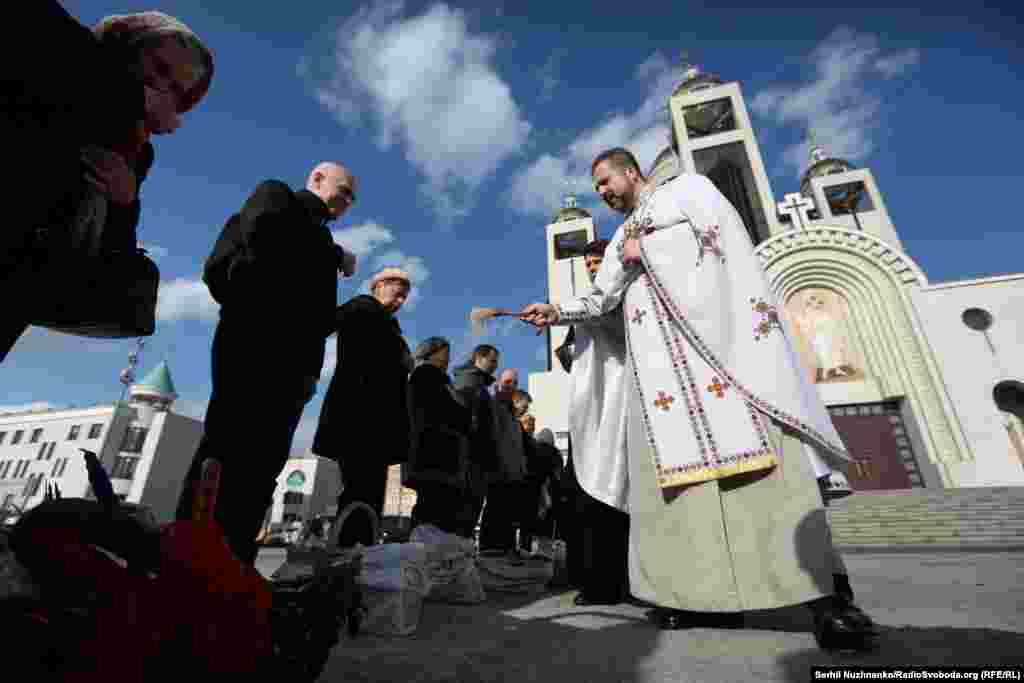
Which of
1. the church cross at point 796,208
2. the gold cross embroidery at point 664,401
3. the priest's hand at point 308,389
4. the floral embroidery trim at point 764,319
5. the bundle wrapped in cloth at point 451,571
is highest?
the church cross at point 796,208

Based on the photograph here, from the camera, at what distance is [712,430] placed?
1.79m

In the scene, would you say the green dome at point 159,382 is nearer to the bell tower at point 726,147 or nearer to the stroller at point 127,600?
the bell tower at point 726,147

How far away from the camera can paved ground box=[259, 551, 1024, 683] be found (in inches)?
43.3

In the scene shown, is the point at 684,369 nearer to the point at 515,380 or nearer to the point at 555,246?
the point at 515,380

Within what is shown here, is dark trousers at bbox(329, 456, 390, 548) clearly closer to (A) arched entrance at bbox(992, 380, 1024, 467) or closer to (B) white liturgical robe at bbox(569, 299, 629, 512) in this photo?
(B) white liturgical robe at bbox(569, 299, 629, 512)

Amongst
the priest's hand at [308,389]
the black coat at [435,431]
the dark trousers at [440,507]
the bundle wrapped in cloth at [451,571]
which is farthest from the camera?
the black coat at [435,431]

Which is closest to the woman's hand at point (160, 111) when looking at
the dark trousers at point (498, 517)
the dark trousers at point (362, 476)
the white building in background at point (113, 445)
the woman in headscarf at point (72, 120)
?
the woman in headscarf at point (72, 120)

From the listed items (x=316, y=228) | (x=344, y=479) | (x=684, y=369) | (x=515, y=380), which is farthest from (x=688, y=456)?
(x=515, y=380)

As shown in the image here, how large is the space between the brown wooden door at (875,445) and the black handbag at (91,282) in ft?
57.5

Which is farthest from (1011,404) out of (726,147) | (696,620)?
(696,620)

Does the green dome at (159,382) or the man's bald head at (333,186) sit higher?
the green dome at (159,382)

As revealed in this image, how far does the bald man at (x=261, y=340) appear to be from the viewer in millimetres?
1665

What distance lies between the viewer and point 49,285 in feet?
3.41

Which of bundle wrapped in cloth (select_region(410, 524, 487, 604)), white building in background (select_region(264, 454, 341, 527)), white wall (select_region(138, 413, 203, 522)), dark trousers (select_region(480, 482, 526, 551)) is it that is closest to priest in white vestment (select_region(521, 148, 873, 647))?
bundle wrapped in cloth (select_region(410, 524, 487, 604))
